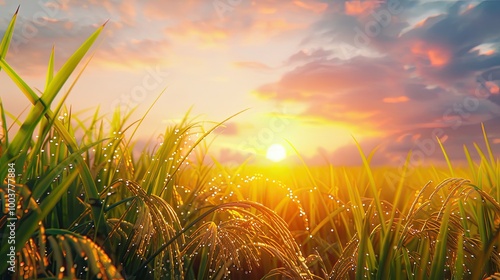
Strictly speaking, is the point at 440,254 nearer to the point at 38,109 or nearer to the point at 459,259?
the point at 459,259

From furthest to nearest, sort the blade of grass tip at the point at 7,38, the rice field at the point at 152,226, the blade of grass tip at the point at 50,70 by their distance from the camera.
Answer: the blade of grass tip at the point at 50,70 → the blade of grass tip at the point at 7,38 → the rice field at the point at 152,226

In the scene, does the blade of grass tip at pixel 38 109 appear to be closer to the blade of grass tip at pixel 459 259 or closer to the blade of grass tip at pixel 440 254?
the blade of grass tip at pixel 440 254

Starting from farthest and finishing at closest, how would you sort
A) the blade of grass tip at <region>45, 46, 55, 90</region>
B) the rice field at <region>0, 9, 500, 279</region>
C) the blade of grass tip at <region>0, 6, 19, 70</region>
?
1. the blade of grass tip at <region>45, 46, 55, 90</region>
2. the blade of grass tip at <region>0, 6, 19, 70</region>
3. the rice field at <region>0, 9, 500, 279</region>

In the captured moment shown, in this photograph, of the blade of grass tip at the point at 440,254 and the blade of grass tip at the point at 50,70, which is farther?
the blade of grass tip at the point at 50,70

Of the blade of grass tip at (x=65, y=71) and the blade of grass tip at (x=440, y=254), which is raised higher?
the blade of grass tip at (x=65, y=71)

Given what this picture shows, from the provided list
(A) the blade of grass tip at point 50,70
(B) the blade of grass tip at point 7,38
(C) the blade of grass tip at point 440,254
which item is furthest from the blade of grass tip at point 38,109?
(C) the blade of grass tip at point 440,254

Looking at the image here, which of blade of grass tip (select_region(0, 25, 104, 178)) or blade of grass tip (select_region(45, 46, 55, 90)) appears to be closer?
blade of grass tip (select_region(0, 25, 104, 178))

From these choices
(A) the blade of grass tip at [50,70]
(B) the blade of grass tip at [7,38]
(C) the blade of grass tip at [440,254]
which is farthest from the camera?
(A) the blade of grass tip at [50,70]

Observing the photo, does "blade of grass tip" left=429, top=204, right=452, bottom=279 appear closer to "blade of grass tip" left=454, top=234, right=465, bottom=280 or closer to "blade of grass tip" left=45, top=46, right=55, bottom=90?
"blade of grass tip" left=454, top=234, right=465, bottom=280

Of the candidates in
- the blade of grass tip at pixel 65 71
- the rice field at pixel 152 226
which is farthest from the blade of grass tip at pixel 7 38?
the blade of grass tip at pixel 65 71

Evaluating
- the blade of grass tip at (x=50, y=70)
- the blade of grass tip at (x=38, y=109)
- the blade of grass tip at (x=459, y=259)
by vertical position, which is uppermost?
the blade of grass tip at (x=50, y=70)

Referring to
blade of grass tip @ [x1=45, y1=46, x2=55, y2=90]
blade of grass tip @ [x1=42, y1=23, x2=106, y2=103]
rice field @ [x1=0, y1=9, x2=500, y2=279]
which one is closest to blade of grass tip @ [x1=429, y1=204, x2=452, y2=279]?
rice field @ [x1=0, y1=9, x2=500, y2=279]

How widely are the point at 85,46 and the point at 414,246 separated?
1.86 metres

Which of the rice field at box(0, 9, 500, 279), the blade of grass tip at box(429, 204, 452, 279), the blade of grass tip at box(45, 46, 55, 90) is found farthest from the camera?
the blade of grass tip at box(45, 46, 55, 90)
